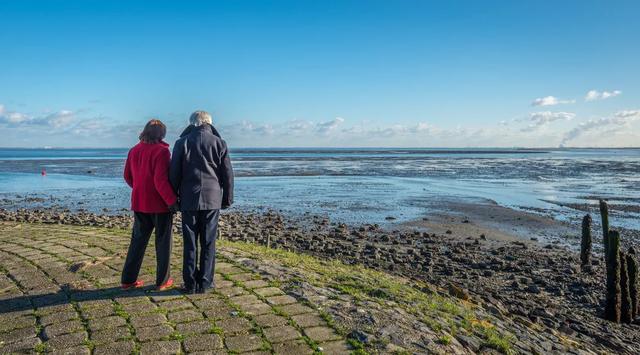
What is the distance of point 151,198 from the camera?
5.89m

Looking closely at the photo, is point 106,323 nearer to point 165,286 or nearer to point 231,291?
point 165,286

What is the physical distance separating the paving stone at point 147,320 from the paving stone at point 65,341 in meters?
0.49

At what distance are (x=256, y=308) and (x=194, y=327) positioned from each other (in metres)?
0.82

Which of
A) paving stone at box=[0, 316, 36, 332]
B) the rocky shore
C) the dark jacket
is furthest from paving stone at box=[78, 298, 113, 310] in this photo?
the rocky shore

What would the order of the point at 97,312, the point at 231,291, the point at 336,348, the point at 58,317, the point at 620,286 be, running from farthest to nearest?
the point at 620,286, the point at 231,291, the point at 97,312, the point at 58,317, the point at 336,348

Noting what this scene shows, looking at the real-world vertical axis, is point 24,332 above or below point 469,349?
above

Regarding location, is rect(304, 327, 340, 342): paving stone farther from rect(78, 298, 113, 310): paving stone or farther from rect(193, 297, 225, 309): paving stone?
rect(78, 298, 113, 310): paving stone

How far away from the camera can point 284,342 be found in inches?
187

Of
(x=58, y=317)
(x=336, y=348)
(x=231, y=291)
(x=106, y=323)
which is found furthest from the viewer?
(x=231, y=291)

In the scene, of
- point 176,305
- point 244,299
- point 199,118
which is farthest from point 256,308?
point 199,118

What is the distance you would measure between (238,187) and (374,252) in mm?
22166

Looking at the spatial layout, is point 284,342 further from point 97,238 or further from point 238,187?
point 238,187

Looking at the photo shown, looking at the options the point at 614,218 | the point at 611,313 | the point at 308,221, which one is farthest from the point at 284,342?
the point at 614,218

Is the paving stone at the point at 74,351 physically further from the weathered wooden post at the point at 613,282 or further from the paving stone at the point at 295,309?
the weathered wooden post at the point at 613,282
